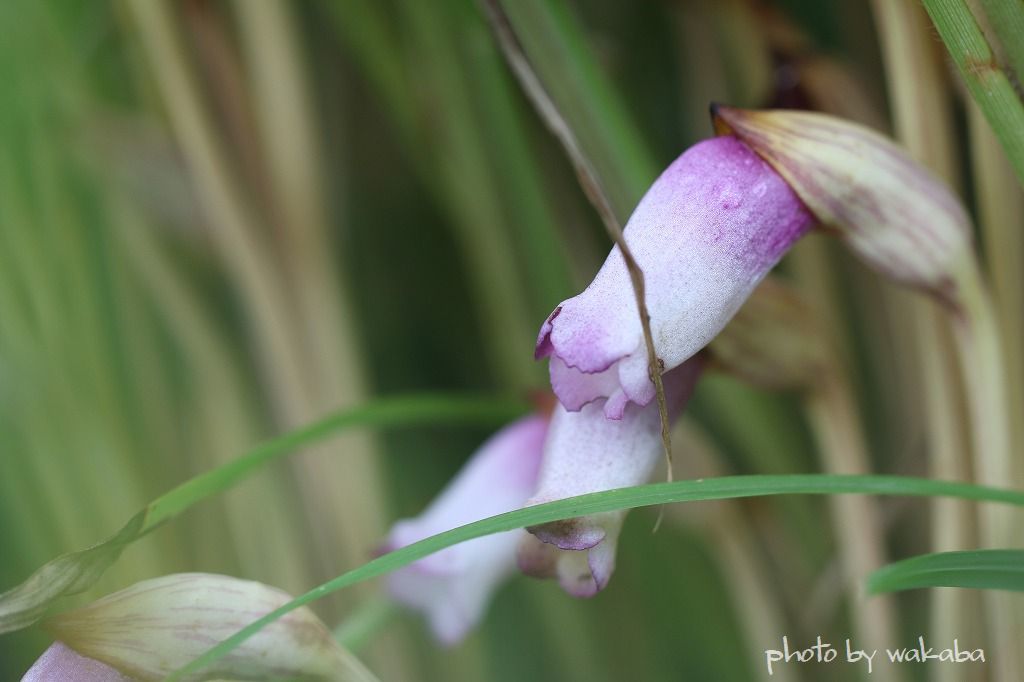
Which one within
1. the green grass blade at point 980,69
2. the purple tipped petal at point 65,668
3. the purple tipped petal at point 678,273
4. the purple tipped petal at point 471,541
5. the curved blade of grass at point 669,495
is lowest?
the purple tipped petal at point 471,541

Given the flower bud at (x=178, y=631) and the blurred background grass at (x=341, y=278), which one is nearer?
the flower bud at (x=178, y=631)

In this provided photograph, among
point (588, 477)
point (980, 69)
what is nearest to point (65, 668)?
point (588, 477)

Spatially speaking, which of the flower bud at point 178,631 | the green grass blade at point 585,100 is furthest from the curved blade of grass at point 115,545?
the green grass blade at point 585,100

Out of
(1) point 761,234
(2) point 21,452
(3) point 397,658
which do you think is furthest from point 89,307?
(1) point 761,234

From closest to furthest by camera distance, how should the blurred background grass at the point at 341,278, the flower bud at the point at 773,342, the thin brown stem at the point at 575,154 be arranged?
the thin brown stem at the point at 575,154 < the flower bud at the point at 773,342 < the blurred background grass at the point at 341,278

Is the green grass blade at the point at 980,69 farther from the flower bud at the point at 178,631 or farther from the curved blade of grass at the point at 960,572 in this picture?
the flower bud at the point at 178,631

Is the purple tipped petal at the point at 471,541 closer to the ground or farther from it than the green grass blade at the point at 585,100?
closer to the ground

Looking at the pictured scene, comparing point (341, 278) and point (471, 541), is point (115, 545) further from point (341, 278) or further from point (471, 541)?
point (341, 278)
